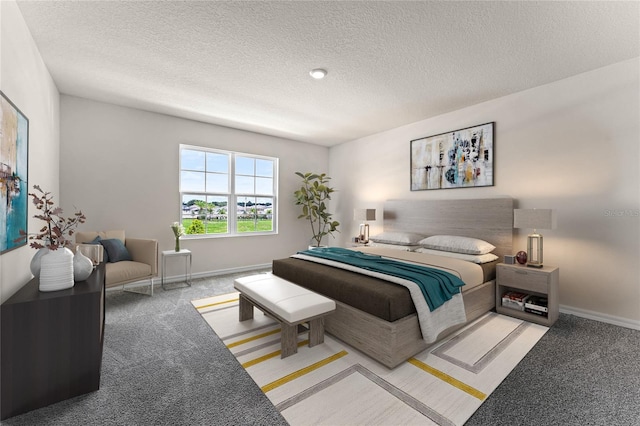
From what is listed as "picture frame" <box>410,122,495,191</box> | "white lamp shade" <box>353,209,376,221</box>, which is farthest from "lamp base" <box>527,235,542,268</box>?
"white lamp shade" <box>353,209,376,221</box>

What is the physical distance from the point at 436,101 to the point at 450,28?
158cm

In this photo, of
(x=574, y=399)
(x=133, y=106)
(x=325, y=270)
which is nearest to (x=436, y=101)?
(x=325, y=270)

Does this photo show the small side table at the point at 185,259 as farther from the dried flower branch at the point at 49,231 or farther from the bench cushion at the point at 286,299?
the bench cushion at the point at 286,299

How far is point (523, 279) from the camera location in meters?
2.96

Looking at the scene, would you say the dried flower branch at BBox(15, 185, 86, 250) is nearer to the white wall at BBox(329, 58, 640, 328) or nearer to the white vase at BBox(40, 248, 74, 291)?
the white vase at BBox(40, 248, 74, 291)

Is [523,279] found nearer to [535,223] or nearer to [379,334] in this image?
[535,223]

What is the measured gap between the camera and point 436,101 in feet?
12.5

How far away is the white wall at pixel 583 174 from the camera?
9.14 ft

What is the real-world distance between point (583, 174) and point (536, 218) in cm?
76

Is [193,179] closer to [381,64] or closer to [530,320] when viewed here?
[381,64]

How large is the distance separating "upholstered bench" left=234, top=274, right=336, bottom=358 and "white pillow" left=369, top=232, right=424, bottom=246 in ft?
7.19

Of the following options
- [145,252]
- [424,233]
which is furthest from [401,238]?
[145,252]

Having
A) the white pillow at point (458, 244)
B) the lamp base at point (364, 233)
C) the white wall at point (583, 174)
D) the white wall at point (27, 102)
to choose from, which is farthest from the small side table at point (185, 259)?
the white wall at point (583, 174)

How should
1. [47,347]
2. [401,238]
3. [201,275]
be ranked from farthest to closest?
[201,275] → [401,238] → [47,347]
